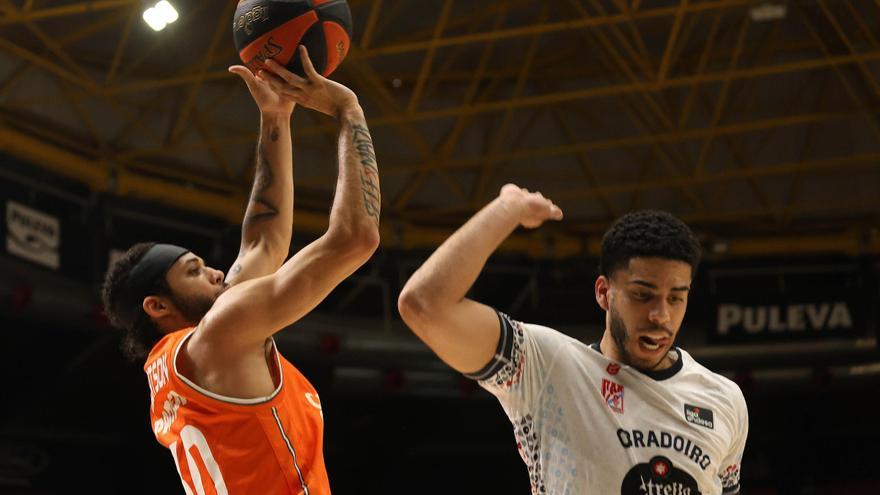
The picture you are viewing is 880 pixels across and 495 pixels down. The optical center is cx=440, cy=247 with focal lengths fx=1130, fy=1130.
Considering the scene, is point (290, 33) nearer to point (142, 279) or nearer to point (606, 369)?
point (142, 279)

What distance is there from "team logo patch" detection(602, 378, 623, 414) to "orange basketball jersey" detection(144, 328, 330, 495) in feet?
3.75

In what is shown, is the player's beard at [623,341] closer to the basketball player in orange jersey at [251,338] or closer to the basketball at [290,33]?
the basketball player in orange jersey at [251,338]

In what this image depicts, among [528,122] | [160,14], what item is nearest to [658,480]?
[160,14]

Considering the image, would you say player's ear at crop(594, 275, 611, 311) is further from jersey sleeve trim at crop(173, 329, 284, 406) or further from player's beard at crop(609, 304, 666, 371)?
jersey sleeve trim at crop(173, 329, 284, 406)

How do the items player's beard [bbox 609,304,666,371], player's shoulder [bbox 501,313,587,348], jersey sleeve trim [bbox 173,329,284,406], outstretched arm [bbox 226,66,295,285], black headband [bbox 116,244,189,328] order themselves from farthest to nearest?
1. outstretched arm [bbox 226,66,295,285]
2. black headband [bbox 116,244,189,328]
3. jersey sleeve trim [bbox 173,329,284,406]
4. player's beard [bbox 609,304,666,371]
5. player's shoulder [bbox 501,313,587,348]

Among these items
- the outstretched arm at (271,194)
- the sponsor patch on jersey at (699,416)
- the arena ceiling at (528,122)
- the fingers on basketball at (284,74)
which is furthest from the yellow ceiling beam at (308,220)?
the sponsor patch on jersey at (699,416)

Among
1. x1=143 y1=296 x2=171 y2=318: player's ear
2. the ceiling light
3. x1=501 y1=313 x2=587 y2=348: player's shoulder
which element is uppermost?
the ceiling light

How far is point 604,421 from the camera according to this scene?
12.4 ft

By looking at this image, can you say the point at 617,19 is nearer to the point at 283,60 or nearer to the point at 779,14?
the point at 779,14

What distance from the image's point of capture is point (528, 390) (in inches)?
151

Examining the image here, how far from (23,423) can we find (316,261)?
12816mm

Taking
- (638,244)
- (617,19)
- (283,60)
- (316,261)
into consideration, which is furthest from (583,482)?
(617,19)

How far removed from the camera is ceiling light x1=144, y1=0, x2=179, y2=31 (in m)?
12.0

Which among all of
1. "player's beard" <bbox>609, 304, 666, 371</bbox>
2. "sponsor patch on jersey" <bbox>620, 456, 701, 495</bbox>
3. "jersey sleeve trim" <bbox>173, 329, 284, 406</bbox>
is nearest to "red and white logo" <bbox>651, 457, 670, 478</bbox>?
"sponsor patch on jersey" <bbox>620, 456, 701, 495</bbox>
